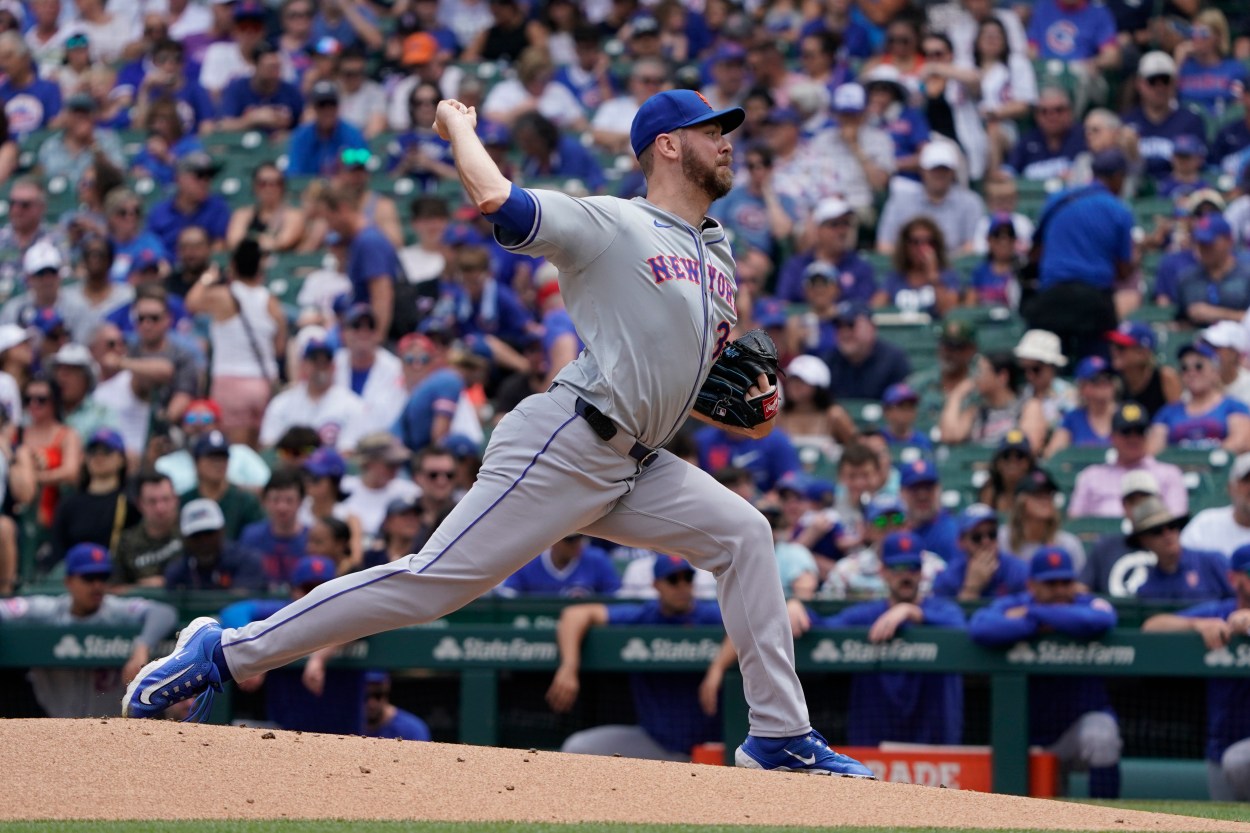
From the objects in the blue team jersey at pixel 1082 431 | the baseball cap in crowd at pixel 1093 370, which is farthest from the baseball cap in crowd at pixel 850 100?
the blue team jersey at pixel 1082 431

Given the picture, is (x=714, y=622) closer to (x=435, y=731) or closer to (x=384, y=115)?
(x=435, y=731)

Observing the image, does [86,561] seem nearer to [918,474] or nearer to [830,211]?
[918,474]

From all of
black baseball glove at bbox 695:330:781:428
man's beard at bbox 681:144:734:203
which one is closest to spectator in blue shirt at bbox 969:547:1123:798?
black baseball glove at bbox 695:330:781:428

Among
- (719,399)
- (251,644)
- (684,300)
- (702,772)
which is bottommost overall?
(702,772)

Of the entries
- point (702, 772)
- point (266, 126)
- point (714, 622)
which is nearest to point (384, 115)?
point (266, 126)

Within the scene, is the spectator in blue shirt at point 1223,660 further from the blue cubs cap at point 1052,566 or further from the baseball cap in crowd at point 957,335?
the baseball cap in crowd at point 957,335

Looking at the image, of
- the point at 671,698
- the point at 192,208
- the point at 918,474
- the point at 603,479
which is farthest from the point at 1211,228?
the point at 192,208

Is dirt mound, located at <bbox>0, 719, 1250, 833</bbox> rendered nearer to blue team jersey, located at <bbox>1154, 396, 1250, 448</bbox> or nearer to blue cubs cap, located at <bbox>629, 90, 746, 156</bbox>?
blue cubs cap, located at <bbox>629, 90, 746, 156</bbox>
